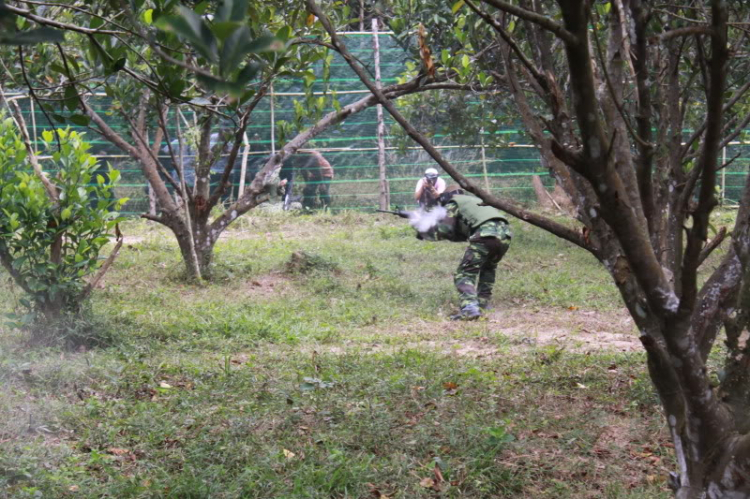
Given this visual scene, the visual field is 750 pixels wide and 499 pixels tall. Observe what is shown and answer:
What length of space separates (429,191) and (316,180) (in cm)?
508

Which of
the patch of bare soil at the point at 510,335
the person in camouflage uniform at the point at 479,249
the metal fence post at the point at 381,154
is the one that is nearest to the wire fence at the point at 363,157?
the metal fence post at the point at 381,154

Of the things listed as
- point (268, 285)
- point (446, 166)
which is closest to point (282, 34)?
point (446, 166)

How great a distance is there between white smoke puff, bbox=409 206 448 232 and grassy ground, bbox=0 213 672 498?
1061 mm

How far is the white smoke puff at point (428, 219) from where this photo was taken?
359 inches

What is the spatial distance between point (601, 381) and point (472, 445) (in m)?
1.47

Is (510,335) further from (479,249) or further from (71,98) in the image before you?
(71,98)

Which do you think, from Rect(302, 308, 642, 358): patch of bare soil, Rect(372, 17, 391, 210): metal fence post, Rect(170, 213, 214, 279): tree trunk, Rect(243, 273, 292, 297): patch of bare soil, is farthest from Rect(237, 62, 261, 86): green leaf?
Rect(372, 17, 391, 210): metal fence post

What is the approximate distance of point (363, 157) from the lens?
1546 cm

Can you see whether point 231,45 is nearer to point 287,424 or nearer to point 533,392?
point 287,424

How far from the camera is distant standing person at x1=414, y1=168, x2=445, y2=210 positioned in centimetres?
986

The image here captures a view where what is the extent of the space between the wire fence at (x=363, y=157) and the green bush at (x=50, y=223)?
8542mm

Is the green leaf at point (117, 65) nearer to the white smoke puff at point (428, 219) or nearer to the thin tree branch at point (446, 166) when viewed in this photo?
the thin tree branch at point (446, 166)

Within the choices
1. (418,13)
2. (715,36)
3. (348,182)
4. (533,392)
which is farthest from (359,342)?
(348,182)

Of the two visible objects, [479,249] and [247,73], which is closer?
[247,73]
